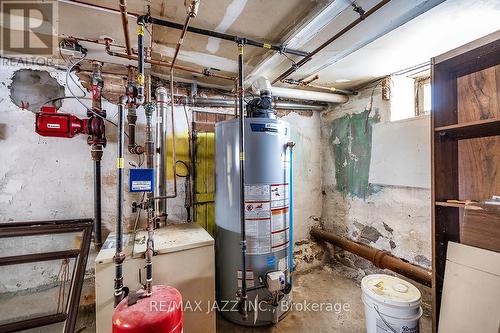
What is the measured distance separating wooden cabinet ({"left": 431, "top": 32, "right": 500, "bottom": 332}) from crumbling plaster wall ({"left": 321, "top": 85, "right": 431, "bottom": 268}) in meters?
0.56

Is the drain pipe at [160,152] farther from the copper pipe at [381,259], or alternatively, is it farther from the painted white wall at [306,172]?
the copper pipe at [381,259]

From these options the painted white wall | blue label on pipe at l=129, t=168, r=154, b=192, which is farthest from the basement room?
the painted white wall

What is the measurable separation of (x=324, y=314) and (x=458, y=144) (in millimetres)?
1730

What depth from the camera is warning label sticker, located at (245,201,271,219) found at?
5.52ft

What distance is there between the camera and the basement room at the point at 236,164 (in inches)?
48.4

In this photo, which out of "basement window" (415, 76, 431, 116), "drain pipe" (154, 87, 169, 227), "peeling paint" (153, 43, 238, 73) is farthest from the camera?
"basement window" (415, 76, 431, 116)

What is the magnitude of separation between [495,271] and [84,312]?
2.82 meters

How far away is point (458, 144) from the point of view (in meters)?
1.47

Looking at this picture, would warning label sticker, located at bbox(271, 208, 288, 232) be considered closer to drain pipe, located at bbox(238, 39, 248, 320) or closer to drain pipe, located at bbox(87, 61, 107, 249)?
drain pipe, located at bbox(238, 39, 248, 320)

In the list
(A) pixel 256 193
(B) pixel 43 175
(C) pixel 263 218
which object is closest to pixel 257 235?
(C) pixel 263 218

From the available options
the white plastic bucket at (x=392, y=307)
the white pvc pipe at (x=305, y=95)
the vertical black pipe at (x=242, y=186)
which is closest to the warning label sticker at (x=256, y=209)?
the vertical black pipe at (x=242, y=186)

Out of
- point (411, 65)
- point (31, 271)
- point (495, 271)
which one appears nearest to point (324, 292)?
point (495, 271)

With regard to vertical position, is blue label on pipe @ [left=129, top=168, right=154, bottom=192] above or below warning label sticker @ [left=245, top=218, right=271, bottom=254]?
above

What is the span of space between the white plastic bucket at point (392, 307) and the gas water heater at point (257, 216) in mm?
611
